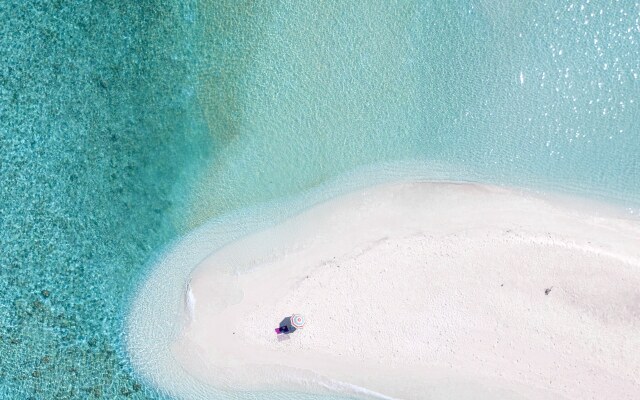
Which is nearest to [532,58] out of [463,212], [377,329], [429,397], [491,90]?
[491,90]

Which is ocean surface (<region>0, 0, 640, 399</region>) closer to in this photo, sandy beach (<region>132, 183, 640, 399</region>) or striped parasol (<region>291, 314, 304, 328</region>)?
sandy beach (<region>132, 183, 640, 399</region>)

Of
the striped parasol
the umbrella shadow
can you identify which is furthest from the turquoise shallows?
the striped parasol

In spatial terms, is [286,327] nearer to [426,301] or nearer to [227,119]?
[426,301]

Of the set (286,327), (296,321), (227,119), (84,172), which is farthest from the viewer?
(84,172)

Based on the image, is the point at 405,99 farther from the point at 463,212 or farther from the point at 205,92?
the point at 205,92

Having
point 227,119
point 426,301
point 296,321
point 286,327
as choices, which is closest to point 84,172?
point 227,119

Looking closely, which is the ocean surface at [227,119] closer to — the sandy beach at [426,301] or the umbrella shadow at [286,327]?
the sandy beach at [426,301]
